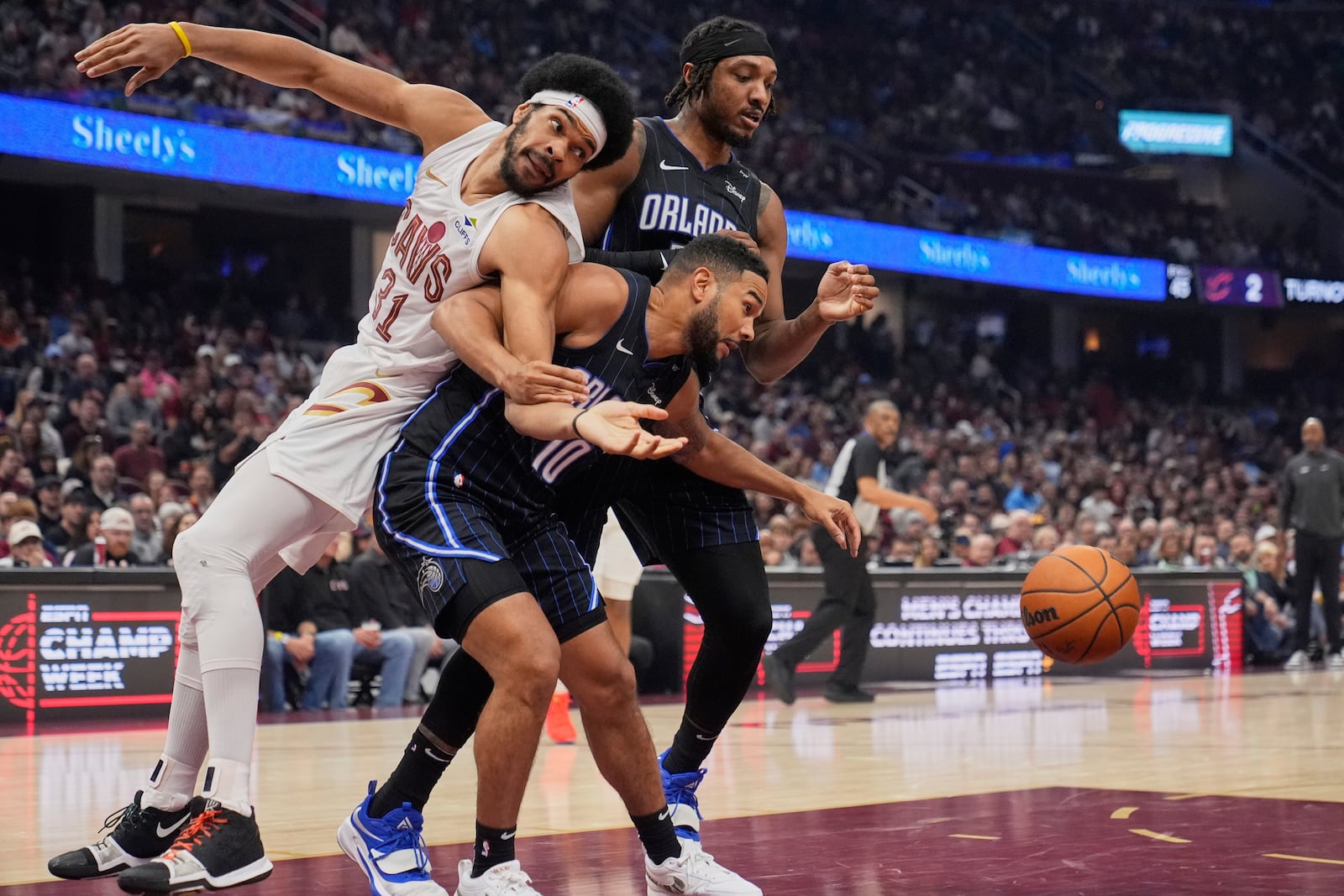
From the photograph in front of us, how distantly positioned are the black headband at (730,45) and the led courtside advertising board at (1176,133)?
30.1 meters

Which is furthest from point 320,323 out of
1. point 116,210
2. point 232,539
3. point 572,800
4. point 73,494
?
point 232,539

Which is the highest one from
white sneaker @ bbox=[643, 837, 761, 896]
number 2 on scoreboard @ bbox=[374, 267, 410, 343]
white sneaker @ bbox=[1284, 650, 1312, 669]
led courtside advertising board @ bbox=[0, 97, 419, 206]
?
led courtside advertising board @ bbox=[0, 97, 419, 206]

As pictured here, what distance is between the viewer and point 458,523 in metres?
3.60

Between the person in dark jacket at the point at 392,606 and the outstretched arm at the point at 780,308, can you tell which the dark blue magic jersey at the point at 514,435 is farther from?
the person in dark jacket at the point at 392,606

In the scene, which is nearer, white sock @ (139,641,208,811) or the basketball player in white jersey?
the basketball player in white jersey

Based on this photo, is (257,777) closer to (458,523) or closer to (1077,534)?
(458,523)

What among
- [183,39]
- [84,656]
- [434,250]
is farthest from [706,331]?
[84,656]

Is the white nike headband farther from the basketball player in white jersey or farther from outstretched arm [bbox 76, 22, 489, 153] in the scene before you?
outstretched arm [bbox 76, 22, 489, 153]

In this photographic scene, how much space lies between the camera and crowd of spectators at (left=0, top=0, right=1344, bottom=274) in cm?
1773

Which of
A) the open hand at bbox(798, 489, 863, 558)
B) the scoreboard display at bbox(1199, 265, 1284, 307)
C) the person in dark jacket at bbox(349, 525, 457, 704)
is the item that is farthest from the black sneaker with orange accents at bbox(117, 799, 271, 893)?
the scoreboard display at bbox(1199, 265, 1284, 307)

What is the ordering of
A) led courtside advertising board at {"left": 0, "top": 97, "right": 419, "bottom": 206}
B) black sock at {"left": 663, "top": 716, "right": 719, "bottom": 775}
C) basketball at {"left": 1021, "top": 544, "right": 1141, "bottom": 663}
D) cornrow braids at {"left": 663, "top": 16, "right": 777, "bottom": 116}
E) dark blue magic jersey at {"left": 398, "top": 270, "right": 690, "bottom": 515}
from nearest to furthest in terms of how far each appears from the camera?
dark blue magic jersey at {"left": 398, "top": 270, "right": 690, "bottom": 515} < black sock at {"left": 663, "top": 716, "right": 719, "bottom": 775} < cornrow braids at {"left": 663, "top": 16, "right": 777, "bottom": 116} < basketball at {"left": 1021, "top": 544, "right": 1141, "bottom": 663} < led courtside advertising board at {"left": 0, "top": 97, "right": 419, "bottom": 206}

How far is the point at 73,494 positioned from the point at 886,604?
235 inches

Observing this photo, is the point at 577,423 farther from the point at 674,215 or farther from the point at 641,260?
the point at 674,215

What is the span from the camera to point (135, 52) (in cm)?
378
